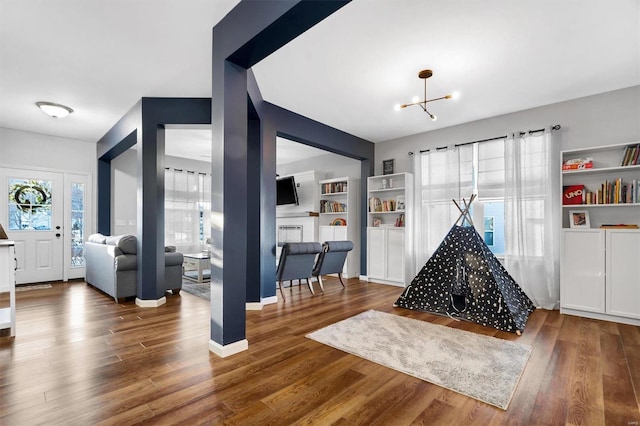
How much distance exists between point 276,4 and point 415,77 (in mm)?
1982

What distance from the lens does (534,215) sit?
13.7ft

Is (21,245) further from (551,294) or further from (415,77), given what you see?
(551,294)

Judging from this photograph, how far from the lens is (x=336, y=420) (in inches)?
66.4

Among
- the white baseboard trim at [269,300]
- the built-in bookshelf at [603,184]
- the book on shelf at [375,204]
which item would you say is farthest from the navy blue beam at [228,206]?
the built-in bookshelf at [603,184]

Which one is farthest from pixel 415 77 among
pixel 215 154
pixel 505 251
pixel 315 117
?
pixel 505 251

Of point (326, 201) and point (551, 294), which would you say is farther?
point (326, 201)

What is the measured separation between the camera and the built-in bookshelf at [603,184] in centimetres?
346

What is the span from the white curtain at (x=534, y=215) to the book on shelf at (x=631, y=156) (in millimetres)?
645

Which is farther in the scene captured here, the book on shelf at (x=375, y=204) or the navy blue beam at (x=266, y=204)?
the book on shelf at (x=375, y=204)

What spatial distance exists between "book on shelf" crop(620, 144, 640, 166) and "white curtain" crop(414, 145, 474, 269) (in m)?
1.71

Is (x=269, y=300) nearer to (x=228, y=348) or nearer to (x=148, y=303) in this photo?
(x=148, y=303)

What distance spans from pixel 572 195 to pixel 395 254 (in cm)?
260

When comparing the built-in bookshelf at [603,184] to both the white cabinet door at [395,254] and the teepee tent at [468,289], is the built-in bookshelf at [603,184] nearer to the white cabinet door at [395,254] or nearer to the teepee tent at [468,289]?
the teepee tent at [468,289]

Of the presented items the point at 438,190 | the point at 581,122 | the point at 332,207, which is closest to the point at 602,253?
the point at 581,122
